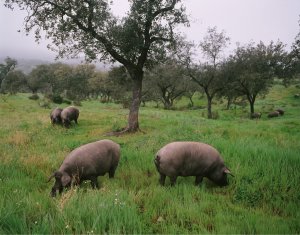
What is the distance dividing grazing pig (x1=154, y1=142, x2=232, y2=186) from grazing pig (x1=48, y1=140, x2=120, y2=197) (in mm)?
1766

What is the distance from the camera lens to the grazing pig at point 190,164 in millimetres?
9375

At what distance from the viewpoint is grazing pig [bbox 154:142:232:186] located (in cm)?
938

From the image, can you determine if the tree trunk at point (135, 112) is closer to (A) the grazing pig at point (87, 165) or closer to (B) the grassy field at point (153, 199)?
(B) the grassy field at point (153, 199)

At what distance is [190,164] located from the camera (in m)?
9.53

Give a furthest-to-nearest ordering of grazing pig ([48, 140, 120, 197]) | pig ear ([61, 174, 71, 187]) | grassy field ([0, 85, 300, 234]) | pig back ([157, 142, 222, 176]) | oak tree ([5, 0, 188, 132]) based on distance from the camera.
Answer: oak tree ([5, 0, 188, 132]) < pig back ([157, 142, 222, 176]) < grazing pig ([48, 140, 120, 197]) < pig ear ([61, 174, 71, 187]) < grassy field ([0, 85, 300, 234])

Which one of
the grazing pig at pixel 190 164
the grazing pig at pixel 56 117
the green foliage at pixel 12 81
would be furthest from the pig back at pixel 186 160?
the green foliage at pixel 12 81

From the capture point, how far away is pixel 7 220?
5.55 metres

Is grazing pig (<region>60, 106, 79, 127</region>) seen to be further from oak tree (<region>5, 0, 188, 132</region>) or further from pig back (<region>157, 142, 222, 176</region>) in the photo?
pig back (<region>157, 142, 222, 176</region>)

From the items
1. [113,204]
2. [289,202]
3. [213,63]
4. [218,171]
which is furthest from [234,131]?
[213,63]

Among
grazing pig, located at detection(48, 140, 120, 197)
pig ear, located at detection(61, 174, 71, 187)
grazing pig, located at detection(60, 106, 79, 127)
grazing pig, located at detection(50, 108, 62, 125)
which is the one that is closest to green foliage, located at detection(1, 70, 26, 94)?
grazing pig, located at detection(50, 108, 62, 125)

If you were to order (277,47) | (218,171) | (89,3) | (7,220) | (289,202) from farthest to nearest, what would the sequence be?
(277,47) → (89,3) → (218,171) → (289,202) → (7,220)

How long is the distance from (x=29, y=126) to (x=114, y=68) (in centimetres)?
774

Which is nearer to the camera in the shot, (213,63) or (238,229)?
(238,229)

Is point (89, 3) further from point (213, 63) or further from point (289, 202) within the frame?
point (213, 63)
